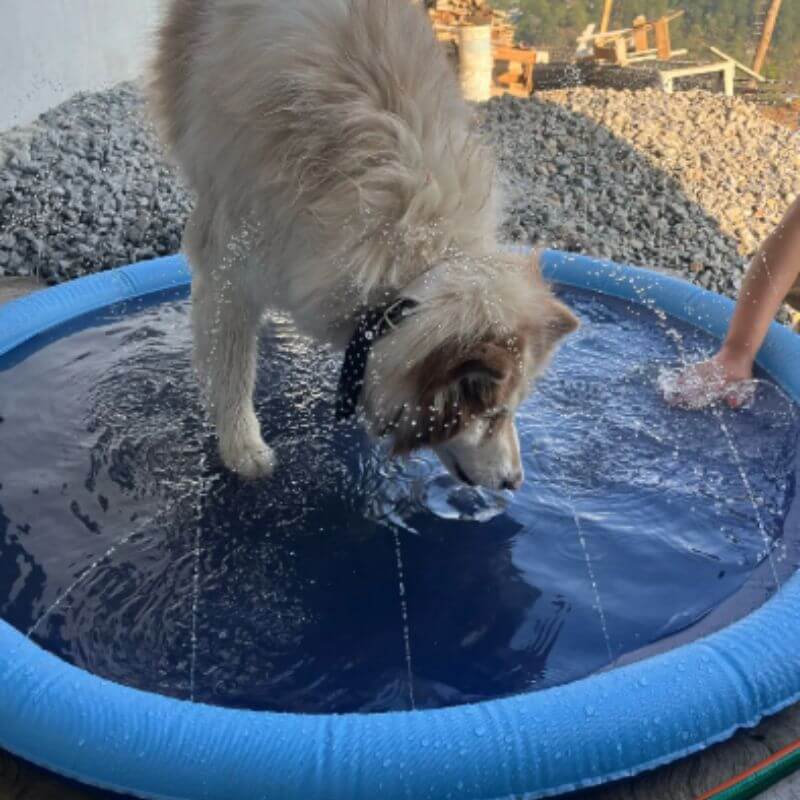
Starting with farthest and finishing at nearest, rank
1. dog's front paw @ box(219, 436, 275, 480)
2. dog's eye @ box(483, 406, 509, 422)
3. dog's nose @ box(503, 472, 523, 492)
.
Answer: dog's front paw @ box(219, 436, 275, 480)
dog's nose @ box(503, 472, 523, 492)
dog's eye @ box(483, 406, 509, 422)

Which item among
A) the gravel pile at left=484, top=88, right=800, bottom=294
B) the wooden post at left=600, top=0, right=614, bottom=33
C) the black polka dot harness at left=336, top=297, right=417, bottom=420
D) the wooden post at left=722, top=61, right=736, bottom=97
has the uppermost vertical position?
the wooden post at left=600, top=0, right=614, bottom=33

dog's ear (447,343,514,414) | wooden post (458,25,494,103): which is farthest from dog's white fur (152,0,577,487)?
wooden post (458,25,494,103)

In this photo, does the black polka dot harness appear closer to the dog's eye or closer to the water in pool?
the dog's eye

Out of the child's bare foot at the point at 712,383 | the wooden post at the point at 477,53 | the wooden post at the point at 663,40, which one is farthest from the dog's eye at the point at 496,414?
the wooden post at the point at 663,40

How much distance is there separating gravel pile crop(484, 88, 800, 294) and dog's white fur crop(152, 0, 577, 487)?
2.97 m

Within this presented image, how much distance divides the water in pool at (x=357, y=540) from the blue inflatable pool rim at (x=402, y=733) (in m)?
0.32

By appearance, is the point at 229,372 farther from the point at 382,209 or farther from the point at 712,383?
the point at 712,383

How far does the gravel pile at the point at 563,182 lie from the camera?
573cm

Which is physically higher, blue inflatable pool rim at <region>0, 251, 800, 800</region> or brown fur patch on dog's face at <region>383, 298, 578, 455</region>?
brown fur patch on dog's face at <region>383, 298, 578, 455</region>

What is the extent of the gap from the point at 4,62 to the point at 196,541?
19.5 feet

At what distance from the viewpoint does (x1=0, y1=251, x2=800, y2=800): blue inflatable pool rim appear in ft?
6.24

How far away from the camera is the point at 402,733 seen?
1.97m

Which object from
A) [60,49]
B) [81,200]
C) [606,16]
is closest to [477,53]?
[606,16]

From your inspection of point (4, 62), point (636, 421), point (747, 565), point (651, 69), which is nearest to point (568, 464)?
point (636, 421)
